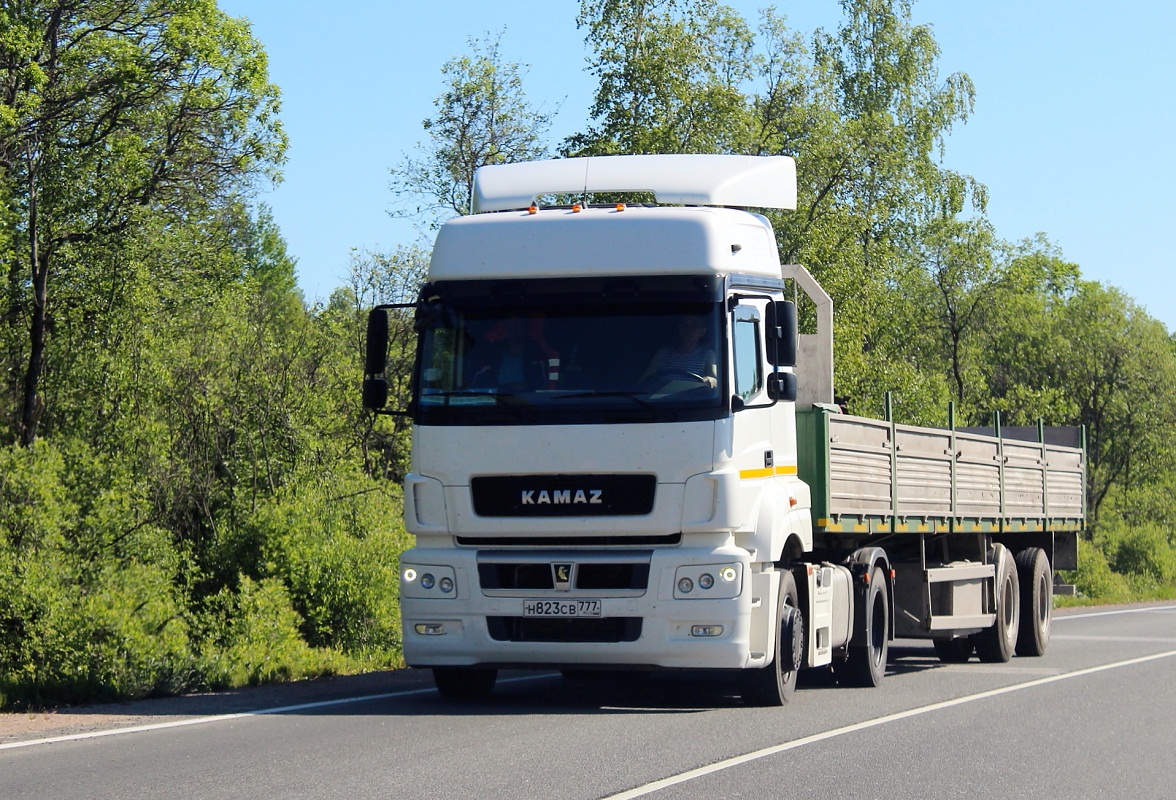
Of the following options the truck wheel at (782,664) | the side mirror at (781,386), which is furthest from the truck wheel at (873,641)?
the side mirror at (781,386)

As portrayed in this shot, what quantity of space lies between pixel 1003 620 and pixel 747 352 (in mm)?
7915

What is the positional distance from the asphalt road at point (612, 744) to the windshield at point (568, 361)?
2.15 m

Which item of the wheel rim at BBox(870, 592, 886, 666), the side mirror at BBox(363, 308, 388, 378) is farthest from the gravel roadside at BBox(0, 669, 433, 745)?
the wheel rim at BBox(870, 592, 886, 666)

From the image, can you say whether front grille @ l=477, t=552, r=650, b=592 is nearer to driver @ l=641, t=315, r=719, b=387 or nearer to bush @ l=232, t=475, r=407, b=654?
driver @ l=641, t=315, r=719, b=387

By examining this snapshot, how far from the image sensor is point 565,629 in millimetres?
11023

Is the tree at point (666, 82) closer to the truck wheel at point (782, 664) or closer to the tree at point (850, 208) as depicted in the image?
the tree at point (850, 208)

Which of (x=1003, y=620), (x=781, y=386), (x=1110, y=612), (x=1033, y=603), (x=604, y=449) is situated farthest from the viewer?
(x=1110, y=612)

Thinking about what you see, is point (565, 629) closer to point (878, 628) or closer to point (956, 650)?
point (878, 628)

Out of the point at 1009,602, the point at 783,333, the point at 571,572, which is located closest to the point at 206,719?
the point at 571,572

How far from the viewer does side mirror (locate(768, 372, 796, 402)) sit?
11258 millimetres

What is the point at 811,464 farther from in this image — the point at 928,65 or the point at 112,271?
the point at 928,65

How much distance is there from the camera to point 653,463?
10766mm

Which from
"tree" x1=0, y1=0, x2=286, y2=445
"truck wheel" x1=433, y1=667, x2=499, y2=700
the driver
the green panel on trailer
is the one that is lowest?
"truck wheel" x1=433, y1=667, x2=499, y2=700

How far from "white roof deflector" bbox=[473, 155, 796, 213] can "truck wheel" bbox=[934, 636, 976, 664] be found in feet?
22.7
